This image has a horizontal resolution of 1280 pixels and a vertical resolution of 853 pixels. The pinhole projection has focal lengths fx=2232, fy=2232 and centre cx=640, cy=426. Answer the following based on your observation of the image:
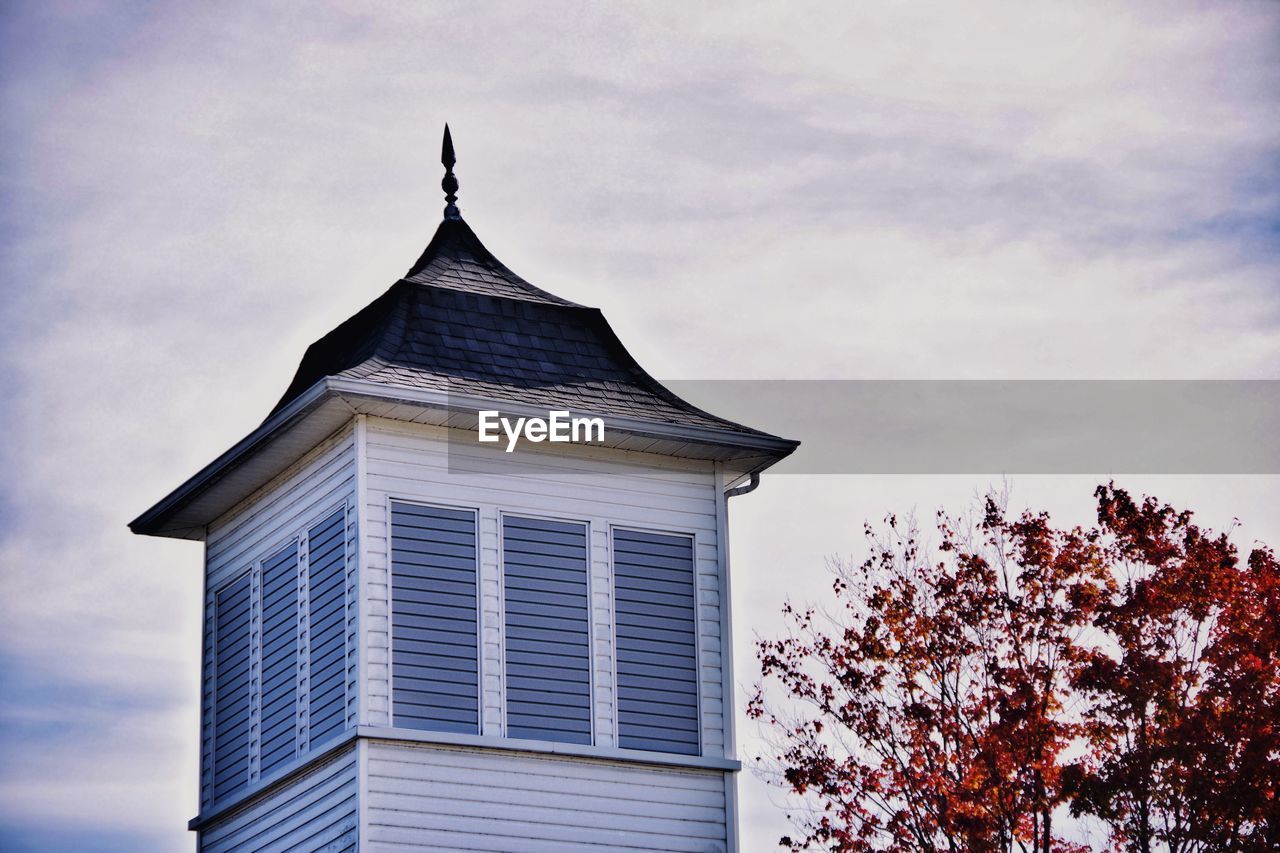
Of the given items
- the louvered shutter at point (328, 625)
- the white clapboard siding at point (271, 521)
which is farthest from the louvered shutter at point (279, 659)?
the louvered shutter at point (328, 625)

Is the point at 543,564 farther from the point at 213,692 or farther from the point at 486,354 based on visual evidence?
the point at 213,692

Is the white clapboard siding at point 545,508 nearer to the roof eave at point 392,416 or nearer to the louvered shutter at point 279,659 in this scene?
the roof eave at point 392,416

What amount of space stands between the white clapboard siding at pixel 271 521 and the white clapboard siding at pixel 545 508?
0.96 ft

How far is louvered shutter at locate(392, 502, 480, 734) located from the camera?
69.2 feet

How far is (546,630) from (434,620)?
1.20m

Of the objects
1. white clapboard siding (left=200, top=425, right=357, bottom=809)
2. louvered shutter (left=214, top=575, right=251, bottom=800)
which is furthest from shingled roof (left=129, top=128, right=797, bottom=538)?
louvered shutter (left=214, top=575, right=251, bottom=800)

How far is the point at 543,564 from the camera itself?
22.2m

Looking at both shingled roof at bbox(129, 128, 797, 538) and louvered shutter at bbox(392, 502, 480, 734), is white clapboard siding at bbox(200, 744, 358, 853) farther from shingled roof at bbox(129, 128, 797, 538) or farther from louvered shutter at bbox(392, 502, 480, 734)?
shingled roof at bbox(129, 128, 797, 538)

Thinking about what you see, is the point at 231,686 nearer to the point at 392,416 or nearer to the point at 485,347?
the point at 392,416

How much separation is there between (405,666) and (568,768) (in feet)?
6.29

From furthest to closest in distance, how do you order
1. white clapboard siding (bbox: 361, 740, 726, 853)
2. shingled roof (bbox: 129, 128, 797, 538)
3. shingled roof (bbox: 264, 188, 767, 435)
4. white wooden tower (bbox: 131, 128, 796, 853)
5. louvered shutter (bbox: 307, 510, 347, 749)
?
shingled roof (bbox: 264, 188, 767, 435)
shingled roof (bbox: 129, 128, 797, 538)
louvered shutter (bbox: 307, 510, 347, 749)
white wooden tower (bbox: 131, 128, 796, 853)
white clapboard siding (bbox: 361, 740, 726, 853)

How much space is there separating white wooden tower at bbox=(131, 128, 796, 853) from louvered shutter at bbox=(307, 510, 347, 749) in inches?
1.3

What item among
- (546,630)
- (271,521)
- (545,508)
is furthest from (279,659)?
(545,508)

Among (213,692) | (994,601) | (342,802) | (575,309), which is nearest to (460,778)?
(342,802)
